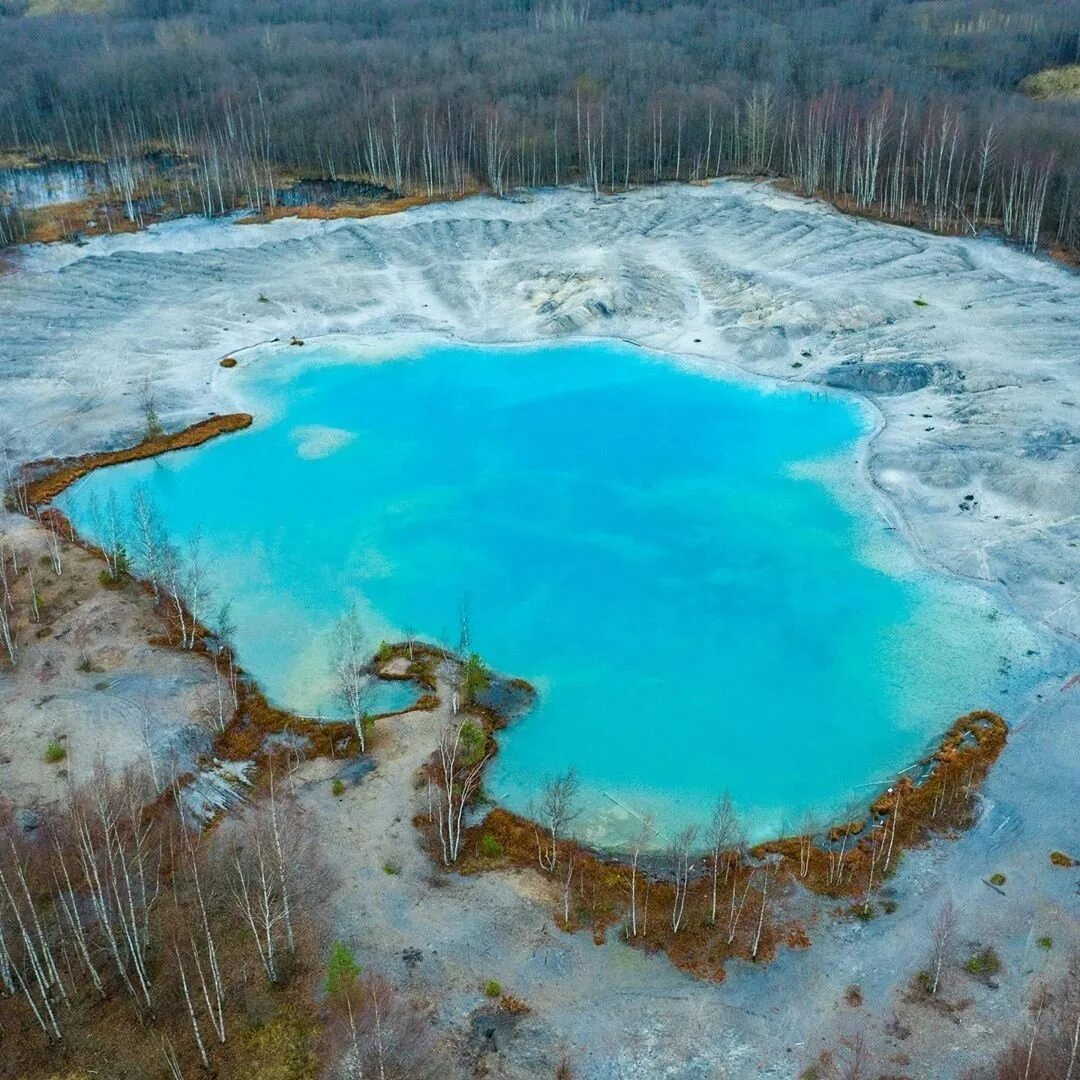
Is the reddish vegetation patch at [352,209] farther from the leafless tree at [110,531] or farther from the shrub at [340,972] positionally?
the shrub at [340,972]

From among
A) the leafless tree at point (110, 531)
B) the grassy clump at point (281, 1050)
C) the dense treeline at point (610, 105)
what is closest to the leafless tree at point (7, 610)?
the leafless tree at point (110, 531)

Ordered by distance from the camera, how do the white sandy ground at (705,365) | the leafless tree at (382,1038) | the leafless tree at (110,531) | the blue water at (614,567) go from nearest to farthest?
the leafless tree at (382,1038), the white sandy ground at (705,365), the blue water at (614,567), the leafless tree at (110,531)

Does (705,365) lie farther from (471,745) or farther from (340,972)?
(340,972)

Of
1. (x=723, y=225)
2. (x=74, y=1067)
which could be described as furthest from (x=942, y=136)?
(x=74, y=1067)

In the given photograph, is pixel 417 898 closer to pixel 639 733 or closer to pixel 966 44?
pixel 639 733

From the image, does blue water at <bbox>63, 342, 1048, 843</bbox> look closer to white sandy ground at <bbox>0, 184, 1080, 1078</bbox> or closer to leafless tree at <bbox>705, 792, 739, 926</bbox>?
leafless tree at <bbox>705, 792, 739, 926</bbox>

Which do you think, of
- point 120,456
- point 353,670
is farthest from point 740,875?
point 120,456

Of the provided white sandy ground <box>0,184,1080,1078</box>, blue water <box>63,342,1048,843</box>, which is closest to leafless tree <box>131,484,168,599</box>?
blue water <box>63,342,1048,843</box>
